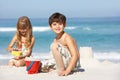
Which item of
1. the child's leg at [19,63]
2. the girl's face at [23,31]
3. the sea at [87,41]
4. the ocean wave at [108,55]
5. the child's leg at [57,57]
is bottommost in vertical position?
the sea at [87,41]

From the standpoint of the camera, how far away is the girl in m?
5.39

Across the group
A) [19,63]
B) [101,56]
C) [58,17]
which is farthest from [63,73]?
[101,56]

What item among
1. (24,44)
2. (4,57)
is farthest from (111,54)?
(24,44)

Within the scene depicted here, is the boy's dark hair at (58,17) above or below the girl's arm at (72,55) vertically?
above

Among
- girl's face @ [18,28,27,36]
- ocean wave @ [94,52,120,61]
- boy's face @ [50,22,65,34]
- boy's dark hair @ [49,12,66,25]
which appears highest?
boy's dark hair @ [49,12,66,25]

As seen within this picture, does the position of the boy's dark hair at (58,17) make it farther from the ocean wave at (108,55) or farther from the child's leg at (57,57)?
the ocean wave at (108,55)

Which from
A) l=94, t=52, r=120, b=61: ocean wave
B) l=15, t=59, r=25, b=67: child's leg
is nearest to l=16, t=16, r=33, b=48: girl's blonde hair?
l=15, t=59, r=25, b=67: child's leg

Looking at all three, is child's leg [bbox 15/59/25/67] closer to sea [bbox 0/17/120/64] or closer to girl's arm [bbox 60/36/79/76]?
girl's arm [bbox 60/36/79/76]

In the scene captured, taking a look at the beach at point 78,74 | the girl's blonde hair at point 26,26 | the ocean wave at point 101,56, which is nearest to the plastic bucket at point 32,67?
the beach at point 78,74

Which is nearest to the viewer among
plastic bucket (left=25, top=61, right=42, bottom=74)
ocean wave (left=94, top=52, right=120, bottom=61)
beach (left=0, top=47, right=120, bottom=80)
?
beach (left=0, top=47, right=120, bottom=80)

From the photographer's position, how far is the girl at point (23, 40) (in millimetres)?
5387

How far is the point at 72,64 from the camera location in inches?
177

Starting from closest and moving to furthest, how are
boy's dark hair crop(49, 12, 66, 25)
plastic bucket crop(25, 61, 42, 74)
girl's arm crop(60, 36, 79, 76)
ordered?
1. girl's arm crop(60, 36, 79, 76)
2. boy's dark hair crop(49, 12, 66, 25)
3. plastic bucket crop(25, 61, 42, 74)

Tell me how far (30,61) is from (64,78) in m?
0.60
